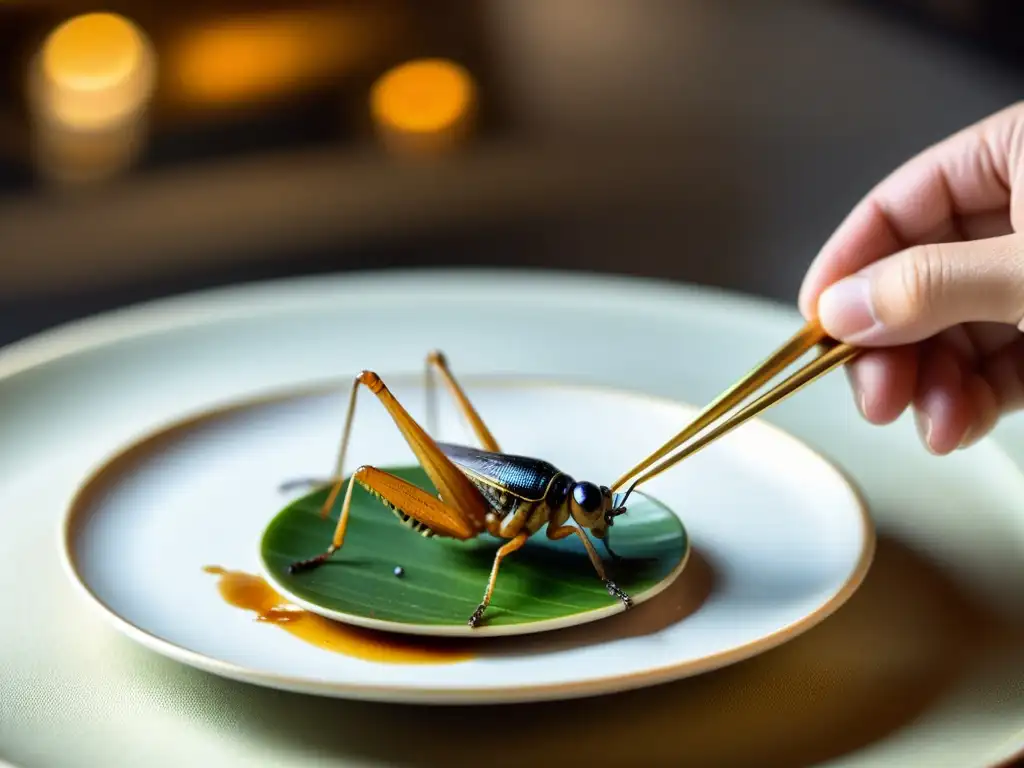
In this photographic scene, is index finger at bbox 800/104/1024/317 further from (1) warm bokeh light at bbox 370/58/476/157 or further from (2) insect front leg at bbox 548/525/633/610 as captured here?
(1) warm bokeh light at bbox 370/58/476/157

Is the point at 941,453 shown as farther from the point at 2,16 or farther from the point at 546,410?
the point at 2,16

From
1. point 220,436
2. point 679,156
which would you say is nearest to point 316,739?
point 220,436

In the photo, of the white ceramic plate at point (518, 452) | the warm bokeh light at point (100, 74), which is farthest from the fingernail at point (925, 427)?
the warm bokeh light at point (100, 74)

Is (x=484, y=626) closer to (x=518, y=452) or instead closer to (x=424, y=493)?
(x=424, y=493)

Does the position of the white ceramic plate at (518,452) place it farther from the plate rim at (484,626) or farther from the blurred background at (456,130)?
the blurred background at (456,130)

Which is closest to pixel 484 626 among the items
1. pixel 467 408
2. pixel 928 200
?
pixel 467 408

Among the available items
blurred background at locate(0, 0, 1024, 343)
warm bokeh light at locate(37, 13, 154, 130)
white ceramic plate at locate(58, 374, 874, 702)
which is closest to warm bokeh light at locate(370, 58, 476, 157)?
blurred background at locate(0, 0, 1024, 343)
